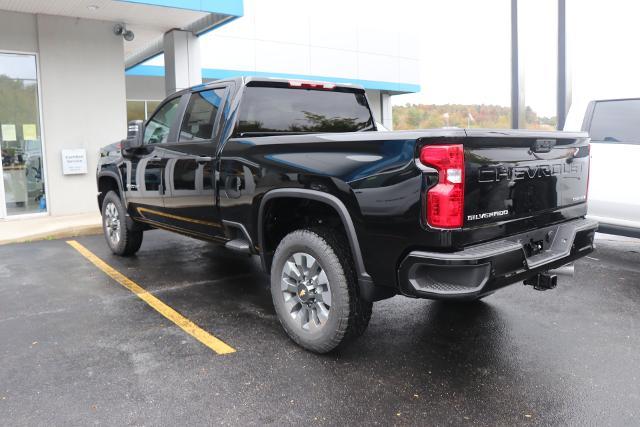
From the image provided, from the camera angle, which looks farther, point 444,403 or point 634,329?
point 634,329

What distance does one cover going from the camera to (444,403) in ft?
9.97

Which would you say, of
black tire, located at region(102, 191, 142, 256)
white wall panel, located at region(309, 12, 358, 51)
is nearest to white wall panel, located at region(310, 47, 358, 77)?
white wall panel, located at region(309, 12, 358, 51)

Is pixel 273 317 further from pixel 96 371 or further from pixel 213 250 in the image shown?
pixel 213 250

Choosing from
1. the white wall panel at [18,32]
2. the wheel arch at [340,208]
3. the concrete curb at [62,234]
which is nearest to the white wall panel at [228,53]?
the white wall panel at [18,32]

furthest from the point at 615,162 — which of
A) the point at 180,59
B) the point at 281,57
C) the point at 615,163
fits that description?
the point at 281,57

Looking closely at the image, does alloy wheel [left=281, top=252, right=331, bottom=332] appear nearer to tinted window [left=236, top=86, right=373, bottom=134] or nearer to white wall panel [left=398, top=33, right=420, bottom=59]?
tinted window [left=236, top=86, right=373, bottom=134]

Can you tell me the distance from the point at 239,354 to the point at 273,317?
2.62ft

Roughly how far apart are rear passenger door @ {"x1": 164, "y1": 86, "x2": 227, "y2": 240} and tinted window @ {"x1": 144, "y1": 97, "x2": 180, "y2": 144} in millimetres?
284

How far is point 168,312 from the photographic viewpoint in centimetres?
461

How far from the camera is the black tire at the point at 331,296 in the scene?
3.44 metres

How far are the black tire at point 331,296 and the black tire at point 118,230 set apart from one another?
130 inches

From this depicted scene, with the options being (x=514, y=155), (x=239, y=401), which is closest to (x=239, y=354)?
(x=239, y=401)

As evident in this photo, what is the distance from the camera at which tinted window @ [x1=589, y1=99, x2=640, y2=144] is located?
19.4 ft

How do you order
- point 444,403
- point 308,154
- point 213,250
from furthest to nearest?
point 213,250 → point 308,154 → point 444,403
